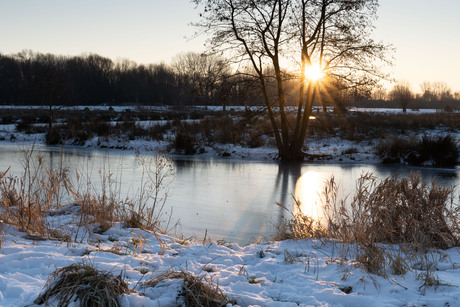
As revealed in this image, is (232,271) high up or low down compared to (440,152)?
A: down

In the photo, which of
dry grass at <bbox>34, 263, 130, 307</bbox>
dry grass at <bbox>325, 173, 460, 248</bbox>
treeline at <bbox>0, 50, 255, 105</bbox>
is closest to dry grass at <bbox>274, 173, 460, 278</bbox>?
dry grass at <bbox>325, 173, 460, 248</bbox>

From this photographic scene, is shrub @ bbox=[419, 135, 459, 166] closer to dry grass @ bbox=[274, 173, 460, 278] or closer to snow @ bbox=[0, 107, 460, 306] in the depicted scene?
dry grass @ bbox=[274, 173, 460, 278]

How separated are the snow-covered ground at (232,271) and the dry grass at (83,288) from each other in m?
0.10

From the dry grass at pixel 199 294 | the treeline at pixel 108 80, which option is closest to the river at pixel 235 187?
the dry grass at pixel 199 294

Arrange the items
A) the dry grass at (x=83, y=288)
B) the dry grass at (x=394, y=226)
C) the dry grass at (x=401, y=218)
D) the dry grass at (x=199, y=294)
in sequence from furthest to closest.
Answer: the dry grass at (x=401, y=218)
the dry grass at (x=394, y=226)
the dry grass at (x=199, y=294)
the dry grass at (x=83, y=288)

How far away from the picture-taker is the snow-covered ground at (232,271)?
A: 326 cm

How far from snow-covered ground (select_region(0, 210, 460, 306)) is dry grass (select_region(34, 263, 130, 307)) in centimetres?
10

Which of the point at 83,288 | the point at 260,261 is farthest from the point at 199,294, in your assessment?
the point at 260,261

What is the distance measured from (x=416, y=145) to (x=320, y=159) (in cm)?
392

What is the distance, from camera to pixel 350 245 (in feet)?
16.0

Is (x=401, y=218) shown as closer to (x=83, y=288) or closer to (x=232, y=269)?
(x=232, y=269)

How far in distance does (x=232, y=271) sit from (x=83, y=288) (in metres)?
1.50

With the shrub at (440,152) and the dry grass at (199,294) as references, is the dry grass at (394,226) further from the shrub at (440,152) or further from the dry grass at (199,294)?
the shrub at (440,152)

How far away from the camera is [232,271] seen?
13.3 ft
